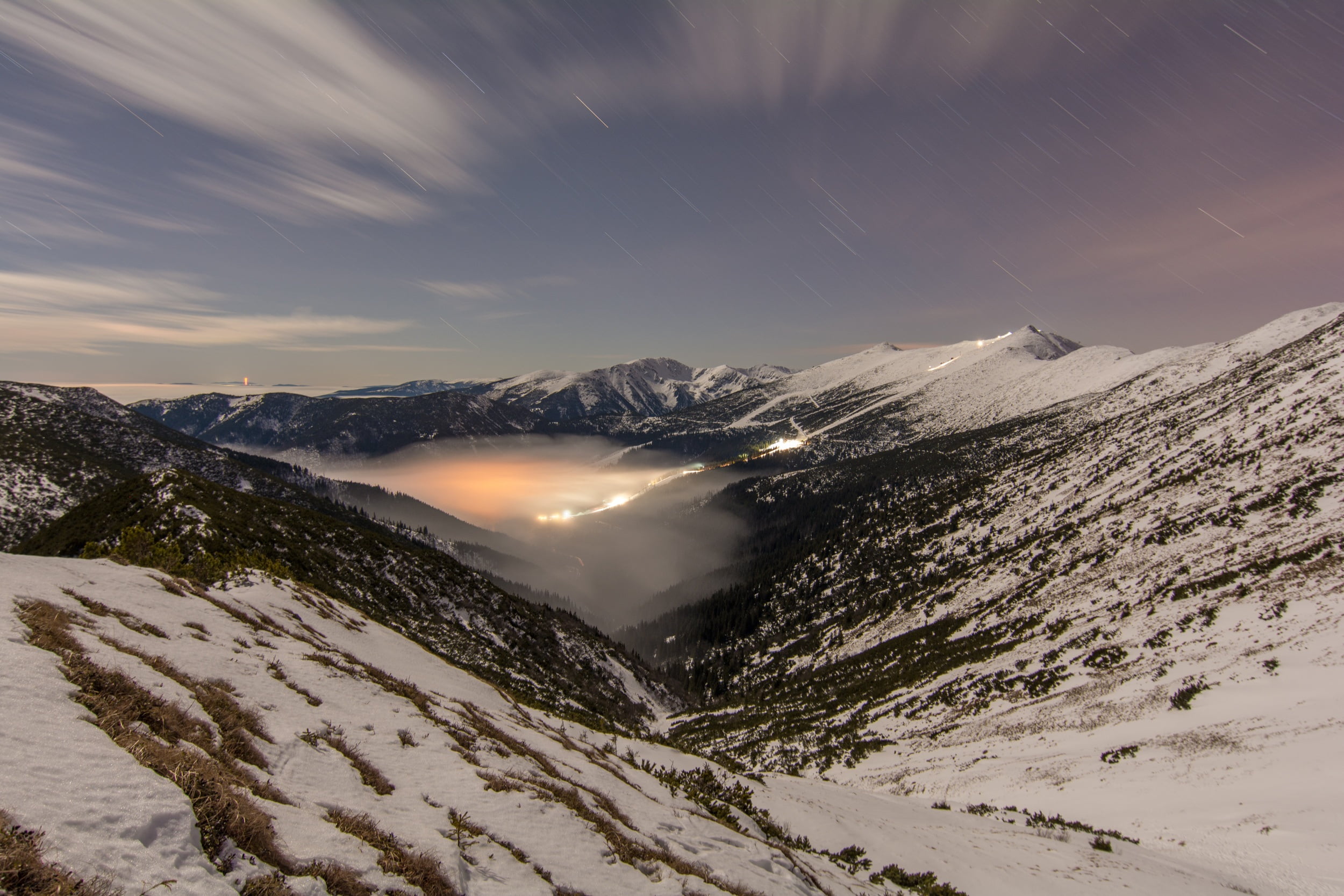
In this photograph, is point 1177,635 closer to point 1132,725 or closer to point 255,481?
point 1132,725

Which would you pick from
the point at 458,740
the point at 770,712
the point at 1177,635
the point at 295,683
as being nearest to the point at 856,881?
the point at 458,740

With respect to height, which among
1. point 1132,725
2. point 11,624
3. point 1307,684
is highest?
point 11,624

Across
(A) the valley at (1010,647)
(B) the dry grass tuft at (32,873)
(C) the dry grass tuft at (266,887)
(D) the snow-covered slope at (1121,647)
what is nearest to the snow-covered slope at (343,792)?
(C) the dry grass tuft at (266,887)

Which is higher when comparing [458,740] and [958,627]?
[458,740]

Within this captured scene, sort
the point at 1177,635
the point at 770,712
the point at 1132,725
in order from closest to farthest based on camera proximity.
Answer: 1. the point at 1132,725
2. the point at 1177,635
3. the point at 770,712

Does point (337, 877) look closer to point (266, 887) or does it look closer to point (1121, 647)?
point (266, 887)

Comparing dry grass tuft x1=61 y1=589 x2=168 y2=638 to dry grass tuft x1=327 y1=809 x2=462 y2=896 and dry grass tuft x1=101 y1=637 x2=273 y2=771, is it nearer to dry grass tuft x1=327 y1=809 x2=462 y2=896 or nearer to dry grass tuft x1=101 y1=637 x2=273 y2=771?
dry grass tuft x1=101 y1=637 x2=273 y2=771

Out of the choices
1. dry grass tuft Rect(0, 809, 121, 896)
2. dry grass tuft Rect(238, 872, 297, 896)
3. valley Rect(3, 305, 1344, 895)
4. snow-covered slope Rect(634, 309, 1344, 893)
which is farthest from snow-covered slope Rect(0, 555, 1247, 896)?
snow-covered slope Rect(634, 309, 1344, 893)
